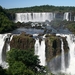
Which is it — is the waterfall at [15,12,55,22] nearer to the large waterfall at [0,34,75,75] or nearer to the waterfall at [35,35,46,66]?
the large waterfall at [0,34,75,75]

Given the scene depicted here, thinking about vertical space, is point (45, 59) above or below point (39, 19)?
below

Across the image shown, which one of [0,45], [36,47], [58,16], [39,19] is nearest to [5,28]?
[0,45]

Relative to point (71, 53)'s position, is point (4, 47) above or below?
above

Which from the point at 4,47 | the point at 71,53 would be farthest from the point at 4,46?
the point at 71,53

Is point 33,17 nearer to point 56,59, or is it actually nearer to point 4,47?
point 4,47

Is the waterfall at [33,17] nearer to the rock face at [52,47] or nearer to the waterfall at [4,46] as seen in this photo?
the waterfall at [4,46]

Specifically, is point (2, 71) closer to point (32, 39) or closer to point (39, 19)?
point (32, 39)

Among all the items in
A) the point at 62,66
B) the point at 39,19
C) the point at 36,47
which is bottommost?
the point at 62,66

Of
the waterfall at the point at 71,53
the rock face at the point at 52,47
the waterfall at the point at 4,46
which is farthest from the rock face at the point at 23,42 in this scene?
the waterfall at the point at 71,53

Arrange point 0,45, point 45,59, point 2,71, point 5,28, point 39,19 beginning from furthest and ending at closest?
1. point 39,19
2. point 5,28
3. point 0,45
4. point 45,59
5. point 2,71
